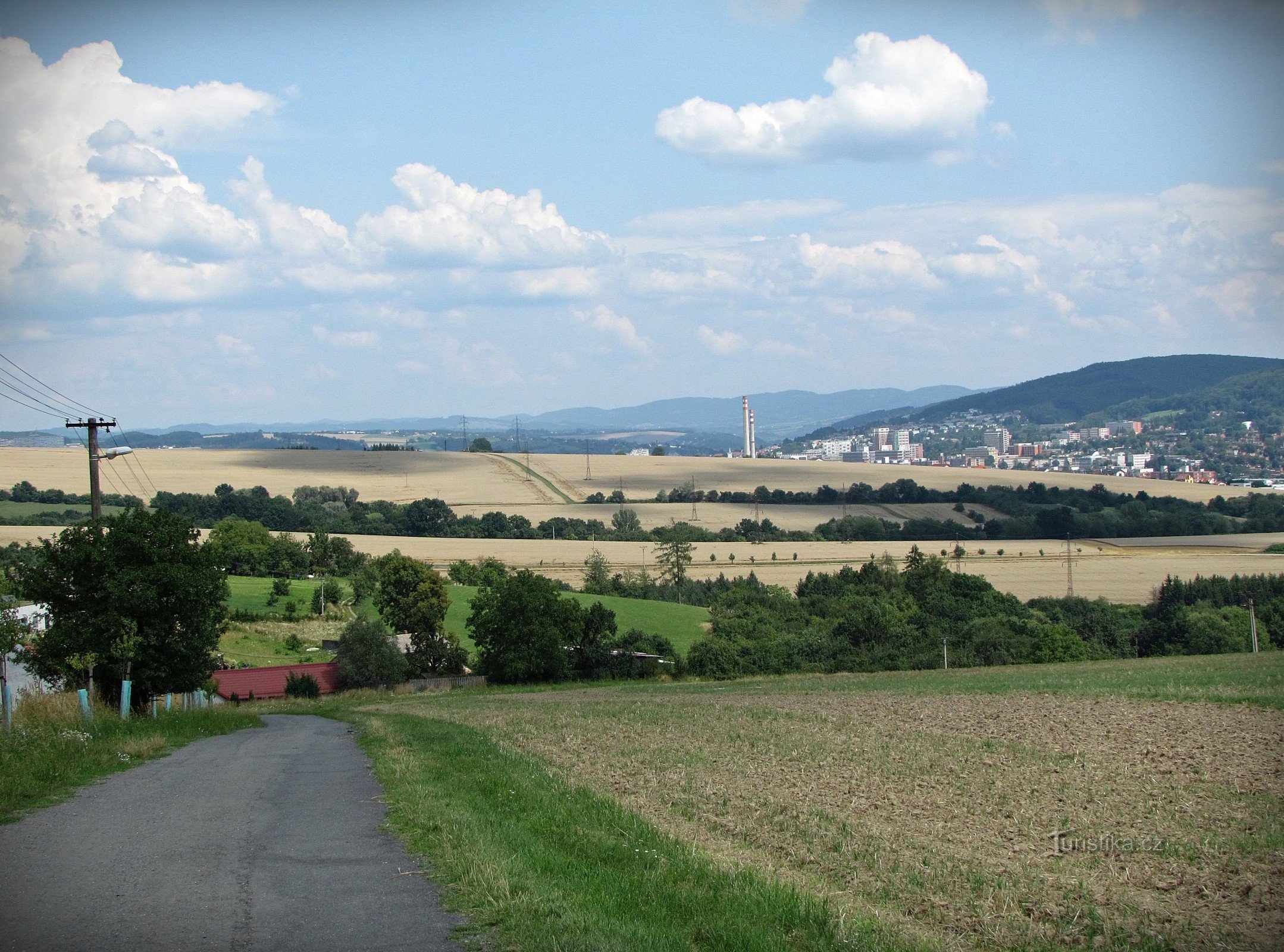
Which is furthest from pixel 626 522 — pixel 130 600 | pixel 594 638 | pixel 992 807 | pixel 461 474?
pixel 992 807

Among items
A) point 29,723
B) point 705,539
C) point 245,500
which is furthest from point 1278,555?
point 245,500

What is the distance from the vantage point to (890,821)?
1070 cm

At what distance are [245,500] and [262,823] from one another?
98.2m

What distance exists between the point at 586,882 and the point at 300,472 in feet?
408

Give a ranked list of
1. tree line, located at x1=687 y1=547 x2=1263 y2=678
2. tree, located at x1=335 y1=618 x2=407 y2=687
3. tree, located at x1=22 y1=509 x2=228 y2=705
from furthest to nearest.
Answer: tree line, located at x1=687 y1=547 x2=1263 y2=678 → tree, located at x1=335 y1=618 x2=407 y2=687 → tree, located at x1=22 y1=509 x2=228 y2=705

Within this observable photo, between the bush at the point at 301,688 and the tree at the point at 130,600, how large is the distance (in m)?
25.9

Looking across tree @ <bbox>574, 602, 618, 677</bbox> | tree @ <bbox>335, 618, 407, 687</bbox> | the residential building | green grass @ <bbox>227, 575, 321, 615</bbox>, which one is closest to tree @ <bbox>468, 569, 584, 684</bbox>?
tree @ <bbox>574, 602, 618, 677</bbox>

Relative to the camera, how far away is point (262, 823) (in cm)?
1095

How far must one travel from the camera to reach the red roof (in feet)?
174

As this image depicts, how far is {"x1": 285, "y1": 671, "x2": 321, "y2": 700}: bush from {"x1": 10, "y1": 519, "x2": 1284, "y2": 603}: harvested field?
79.6 feet

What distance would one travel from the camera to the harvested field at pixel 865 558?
70250 millimetres

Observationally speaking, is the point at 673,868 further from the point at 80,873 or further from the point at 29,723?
the point at 29,723

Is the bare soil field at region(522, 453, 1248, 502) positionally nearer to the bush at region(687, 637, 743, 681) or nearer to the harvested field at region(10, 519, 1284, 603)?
the harvested field at region(10, 519, 1284, 603)

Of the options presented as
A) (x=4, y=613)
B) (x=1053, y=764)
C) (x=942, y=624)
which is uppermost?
(x=4, y=613)
